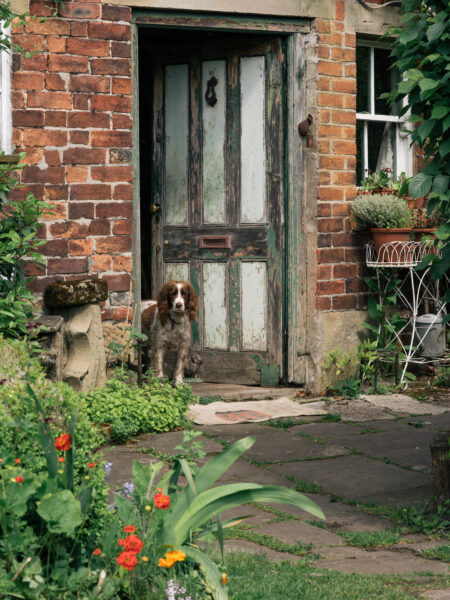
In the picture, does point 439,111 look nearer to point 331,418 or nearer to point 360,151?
point 331,418

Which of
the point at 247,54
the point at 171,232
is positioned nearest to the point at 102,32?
the point at 247,54

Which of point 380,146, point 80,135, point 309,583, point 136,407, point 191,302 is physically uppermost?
point 380,146

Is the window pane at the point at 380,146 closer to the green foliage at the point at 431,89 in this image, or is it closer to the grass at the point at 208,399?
the grass at the point at 208,399

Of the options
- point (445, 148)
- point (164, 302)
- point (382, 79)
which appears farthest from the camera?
point (382, 79)

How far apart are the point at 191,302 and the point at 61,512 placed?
514cm

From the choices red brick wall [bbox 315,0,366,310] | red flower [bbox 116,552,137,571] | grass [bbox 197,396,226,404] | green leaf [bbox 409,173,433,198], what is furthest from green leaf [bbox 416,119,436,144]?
grass [bbox 197,396,226,404]

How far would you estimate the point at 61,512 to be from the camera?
248 cm

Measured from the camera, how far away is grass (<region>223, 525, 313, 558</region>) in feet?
12.1

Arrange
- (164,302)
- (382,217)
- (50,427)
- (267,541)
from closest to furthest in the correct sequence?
(50,427) → (267,541) → (382,217) → (164,302)

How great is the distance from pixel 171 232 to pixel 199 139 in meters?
0.87

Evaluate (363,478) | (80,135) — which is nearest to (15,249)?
(80,135)

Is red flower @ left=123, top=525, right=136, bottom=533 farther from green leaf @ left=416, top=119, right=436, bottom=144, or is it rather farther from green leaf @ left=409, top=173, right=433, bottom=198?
green leaf @ left=416, top=119, right=436, bottom=144

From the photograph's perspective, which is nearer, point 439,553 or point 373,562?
point 373,562

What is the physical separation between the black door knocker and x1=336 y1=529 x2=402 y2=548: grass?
4.70 m
